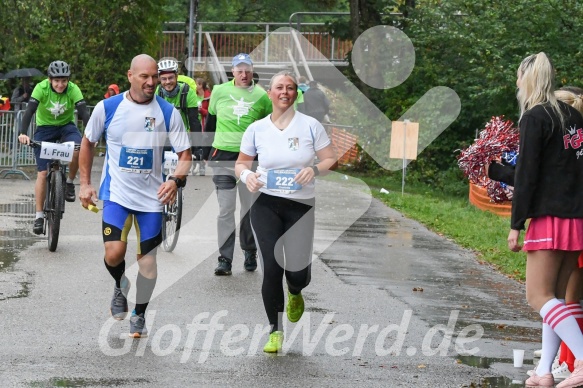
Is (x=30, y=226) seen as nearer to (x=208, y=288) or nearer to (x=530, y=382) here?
(x=208, y=288)

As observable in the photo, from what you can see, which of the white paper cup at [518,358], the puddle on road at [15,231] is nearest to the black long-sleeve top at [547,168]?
the white paper cup at [518,358]

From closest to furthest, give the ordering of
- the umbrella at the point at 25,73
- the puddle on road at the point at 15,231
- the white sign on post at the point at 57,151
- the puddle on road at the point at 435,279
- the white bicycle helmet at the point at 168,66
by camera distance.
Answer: the puddle on road at the point at 435,279 → the puddle on road at the point at 15,231 → the white bicycle helmet at the point at 168,66 → the white sign on post at the point at 57,151 → the umbrella at the point at 25,73

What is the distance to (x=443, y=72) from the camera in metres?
28.7

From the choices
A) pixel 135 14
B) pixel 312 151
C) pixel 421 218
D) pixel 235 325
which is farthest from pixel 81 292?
pixel 135 14

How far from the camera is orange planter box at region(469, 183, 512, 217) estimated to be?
19641 millimetres

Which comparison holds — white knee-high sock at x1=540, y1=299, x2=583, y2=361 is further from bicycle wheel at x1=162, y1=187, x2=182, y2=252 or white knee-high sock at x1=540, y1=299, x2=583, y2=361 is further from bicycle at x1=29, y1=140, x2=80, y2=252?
bicycle at x1=29, y1=140, x2=80, y2=252

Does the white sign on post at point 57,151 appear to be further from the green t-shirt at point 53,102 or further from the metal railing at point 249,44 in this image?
the metal railing at point 249,44

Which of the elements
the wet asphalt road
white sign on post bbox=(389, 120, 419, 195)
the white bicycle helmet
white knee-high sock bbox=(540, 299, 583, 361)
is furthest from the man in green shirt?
white sign on post bbox=(389, 120, 419, 195)

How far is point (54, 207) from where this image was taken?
13195mm

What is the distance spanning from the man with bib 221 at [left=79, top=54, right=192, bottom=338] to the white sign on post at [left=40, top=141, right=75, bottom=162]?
14.6ft

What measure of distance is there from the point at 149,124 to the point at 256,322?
173 cm

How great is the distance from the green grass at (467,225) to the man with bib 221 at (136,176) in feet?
16.2

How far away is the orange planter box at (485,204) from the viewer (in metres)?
19.6

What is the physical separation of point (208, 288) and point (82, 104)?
11.4 ft
